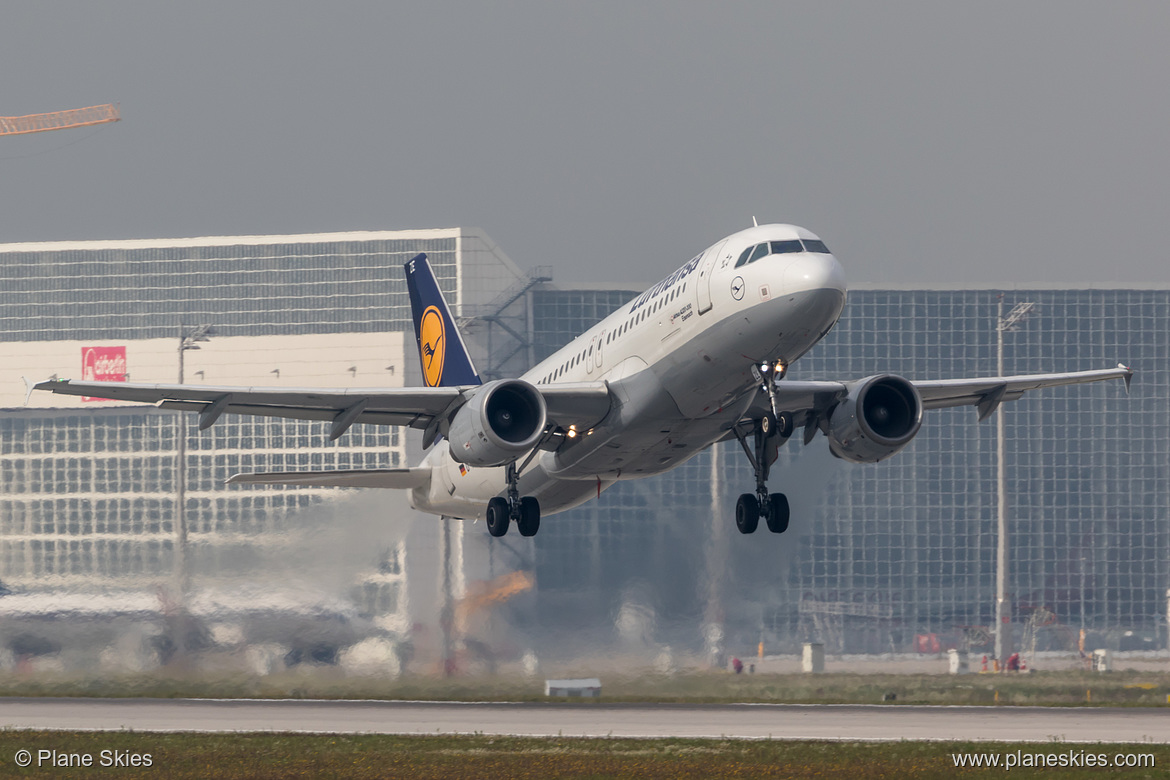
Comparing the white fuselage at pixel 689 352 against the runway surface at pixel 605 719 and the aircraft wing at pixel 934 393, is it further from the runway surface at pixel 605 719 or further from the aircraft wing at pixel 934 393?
the runway surface at pixel 605 719

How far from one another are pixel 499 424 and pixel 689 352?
5.12 metres

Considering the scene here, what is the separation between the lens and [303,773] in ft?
103

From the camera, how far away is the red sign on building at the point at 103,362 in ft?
344

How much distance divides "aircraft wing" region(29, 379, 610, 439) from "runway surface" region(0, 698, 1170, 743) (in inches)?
374

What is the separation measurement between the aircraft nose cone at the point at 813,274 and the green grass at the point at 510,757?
10859 millimetres

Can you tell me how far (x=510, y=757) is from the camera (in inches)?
1329

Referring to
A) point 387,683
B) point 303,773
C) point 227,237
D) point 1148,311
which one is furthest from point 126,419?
point 1148,311

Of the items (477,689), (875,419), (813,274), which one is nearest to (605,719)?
(477,689)

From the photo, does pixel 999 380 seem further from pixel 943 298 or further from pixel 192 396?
pixel 943 298

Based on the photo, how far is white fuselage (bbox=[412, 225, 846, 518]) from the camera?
28.8m

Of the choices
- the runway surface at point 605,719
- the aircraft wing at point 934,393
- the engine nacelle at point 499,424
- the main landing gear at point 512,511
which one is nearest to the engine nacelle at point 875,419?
the aircraft wing at point 934,393

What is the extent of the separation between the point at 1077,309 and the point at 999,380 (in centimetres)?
7031

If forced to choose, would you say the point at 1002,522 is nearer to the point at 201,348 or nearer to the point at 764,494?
the point at 764,494

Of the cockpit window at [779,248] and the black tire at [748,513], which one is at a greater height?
the cockpit window at [779,248]
